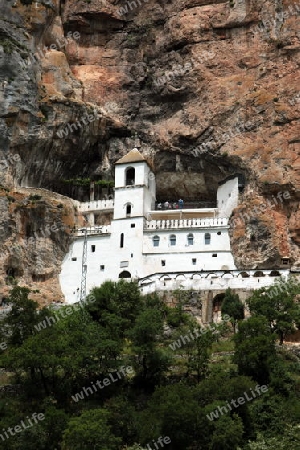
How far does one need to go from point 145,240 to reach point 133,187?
188 inches

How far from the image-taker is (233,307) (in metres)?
55.1

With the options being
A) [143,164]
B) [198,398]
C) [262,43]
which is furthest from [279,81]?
[198,398]

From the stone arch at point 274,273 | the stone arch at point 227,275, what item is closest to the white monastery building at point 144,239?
the stone arch at point 227,275

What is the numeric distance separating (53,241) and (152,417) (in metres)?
26.5

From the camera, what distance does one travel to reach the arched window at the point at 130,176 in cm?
6838

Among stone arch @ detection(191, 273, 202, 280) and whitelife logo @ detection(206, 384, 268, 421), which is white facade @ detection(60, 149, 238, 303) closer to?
stone arch @ detection(191, 273, 202, 280)

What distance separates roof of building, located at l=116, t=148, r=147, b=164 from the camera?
223ft

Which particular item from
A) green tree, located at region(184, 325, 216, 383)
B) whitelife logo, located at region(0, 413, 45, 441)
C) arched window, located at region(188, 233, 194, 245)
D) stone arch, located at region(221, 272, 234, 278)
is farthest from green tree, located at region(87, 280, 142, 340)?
arched window, located at region(188, 233, 194, 245)

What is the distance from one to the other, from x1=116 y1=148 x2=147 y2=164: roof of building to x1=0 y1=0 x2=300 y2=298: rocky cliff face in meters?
1.76

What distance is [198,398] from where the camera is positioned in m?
42.8

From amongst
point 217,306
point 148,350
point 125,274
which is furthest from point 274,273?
point 148,350

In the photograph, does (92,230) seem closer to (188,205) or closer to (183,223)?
(183,223)

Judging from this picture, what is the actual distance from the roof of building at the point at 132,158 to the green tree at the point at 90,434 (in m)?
A: 30.3

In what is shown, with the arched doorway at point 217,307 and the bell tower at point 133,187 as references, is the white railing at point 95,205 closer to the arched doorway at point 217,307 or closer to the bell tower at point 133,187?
the bell tower at point 133,187
